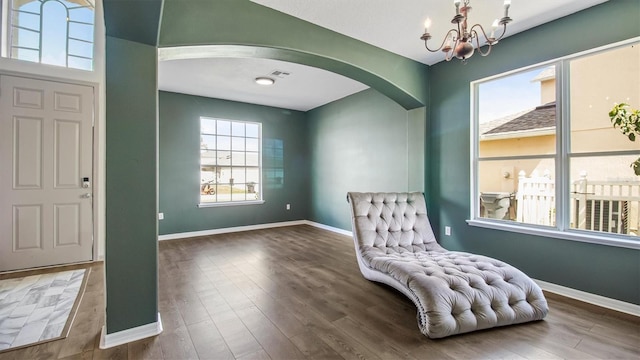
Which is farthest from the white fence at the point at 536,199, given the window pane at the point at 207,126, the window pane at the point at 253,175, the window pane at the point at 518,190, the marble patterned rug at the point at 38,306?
the window pane at the point at 207,126

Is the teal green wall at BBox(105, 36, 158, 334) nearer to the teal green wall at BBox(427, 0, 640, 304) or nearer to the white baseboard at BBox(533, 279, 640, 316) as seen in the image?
the teal green wall at BBox(427, 0, 640, 304)

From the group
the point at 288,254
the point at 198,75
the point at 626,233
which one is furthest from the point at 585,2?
the point at 198,75

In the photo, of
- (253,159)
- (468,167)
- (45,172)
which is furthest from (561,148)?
(45,172)

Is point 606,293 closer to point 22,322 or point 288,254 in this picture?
point 288,254

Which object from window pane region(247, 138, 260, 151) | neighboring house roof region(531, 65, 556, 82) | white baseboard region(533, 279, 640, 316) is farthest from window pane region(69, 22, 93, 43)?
white baseboard region(533, 279, 640, 316)

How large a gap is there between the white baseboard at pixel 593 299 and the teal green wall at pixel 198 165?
182 inches

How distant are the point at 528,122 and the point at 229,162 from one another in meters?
4.87

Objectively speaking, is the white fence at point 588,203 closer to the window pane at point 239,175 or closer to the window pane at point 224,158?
the window pane at point 239,175

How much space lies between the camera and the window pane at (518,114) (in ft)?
9.18

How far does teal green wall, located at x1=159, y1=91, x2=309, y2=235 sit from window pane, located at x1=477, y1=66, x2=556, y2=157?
3932 millimetres

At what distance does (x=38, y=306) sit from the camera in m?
2.32

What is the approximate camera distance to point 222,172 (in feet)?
18.3

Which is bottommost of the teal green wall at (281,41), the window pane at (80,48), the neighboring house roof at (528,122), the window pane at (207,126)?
the neighboring house roof at (528,122)

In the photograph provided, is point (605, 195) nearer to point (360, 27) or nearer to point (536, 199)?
point (536, 199)
